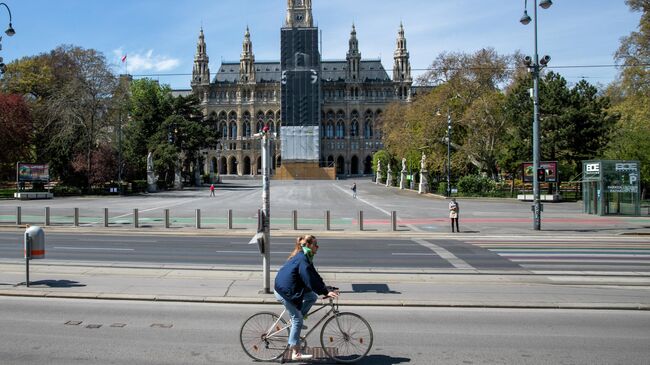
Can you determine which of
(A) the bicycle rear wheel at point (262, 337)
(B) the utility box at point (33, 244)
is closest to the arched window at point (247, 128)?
(B) the utility box at point (33, 244)

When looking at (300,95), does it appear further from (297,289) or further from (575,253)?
(297,289)

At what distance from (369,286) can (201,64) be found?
473 ft

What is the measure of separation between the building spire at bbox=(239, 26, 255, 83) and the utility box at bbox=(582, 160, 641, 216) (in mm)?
121863

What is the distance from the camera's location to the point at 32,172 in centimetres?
4766

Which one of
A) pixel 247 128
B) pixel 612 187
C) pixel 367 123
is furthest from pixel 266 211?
pixel 247 128

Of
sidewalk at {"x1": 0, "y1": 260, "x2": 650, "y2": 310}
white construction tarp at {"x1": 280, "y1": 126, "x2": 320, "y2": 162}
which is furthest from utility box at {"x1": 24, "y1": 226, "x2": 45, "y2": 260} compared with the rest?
white construction tarp at {"x1": 280, "y1": 126, "x2": 320, "y2": 162}

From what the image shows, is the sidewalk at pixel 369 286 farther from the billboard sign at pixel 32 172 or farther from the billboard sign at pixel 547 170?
the billboard sign at pixel 32 172

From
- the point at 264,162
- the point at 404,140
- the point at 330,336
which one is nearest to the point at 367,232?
the point at 264,162

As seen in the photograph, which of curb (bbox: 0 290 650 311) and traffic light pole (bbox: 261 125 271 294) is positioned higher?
traffic light pole (bbox: 261 125 271 294)

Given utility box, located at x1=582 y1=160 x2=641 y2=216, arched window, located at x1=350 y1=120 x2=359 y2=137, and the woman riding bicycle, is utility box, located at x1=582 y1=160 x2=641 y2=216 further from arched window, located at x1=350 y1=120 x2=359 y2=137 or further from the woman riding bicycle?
arched window, located at x1=350 y1=120 x2=359 y2=137

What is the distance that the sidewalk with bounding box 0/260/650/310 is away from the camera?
396 inches

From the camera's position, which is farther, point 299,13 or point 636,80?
point 299,13

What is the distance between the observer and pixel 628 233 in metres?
23.6

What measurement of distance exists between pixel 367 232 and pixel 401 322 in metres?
14.9
